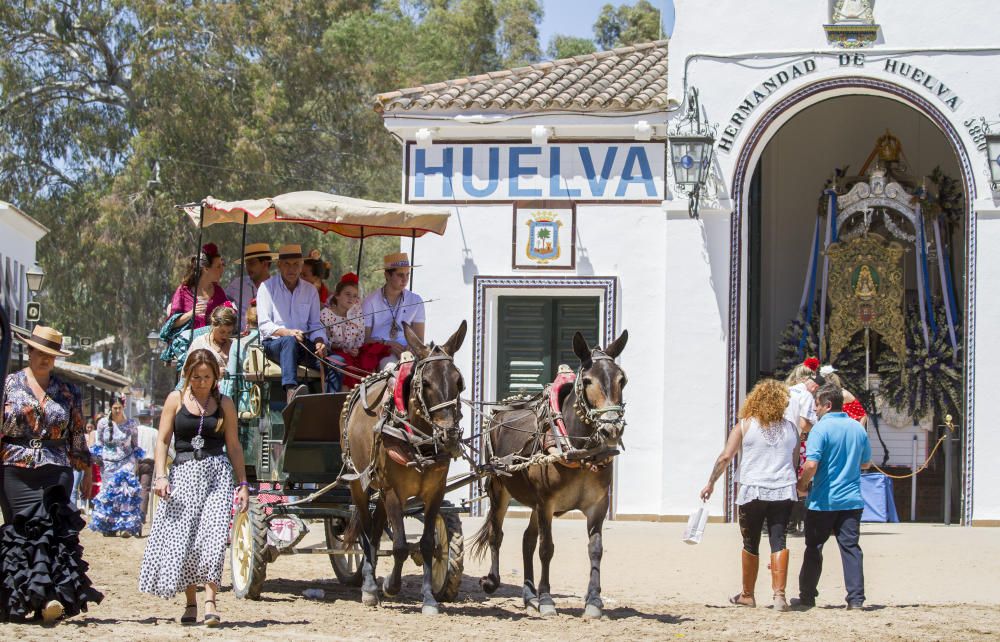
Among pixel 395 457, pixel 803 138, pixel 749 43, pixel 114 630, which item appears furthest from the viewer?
pixel 803 138

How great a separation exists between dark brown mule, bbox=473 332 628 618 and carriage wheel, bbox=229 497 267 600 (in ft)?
5.71

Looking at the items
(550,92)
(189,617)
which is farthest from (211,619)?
(550,92)

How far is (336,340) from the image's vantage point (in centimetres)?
1220

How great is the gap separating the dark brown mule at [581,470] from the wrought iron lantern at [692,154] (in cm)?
721

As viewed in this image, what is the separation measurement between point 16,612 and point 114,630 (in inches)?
25.0

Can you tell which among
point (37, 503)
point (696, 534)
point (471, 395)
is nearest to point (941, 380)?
point (471, 395)

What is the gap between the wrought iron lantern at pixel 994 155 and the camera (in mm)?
17406

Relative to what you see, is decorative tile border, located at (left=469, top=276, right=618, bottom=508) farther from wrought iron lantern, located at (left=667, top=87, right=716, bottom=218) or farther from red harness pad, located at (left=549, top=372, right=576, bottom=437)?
red harness pad, located at (left=549, top=372, right=576, bottom=437)

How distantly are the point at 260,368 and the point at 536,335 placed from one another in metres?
7.23

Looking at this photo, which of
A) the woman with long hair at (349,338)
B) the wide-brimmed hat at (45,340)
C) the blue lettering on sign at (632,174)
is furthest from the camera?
the blue lettering on sign at (632,174)

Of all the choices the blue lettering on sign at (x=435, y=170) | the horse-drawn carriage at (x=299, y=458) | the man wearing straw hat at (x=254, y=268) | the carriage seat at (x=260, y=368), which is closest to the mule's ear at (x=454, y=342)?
the horse-drawn carriage at (x=299, y=458)

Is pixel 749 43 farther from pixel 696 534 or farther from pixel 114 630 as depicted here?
pixel 114 630

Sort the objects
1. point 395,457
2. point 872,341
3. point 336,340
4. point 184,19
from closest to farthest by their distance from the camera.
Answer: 1. point 395,457
2. point 336,340
3. point 872,341
4. point 184,19

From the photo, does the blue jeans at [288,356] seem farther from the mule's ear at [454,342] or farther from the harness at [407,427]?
the mule's ear at [454,342]
